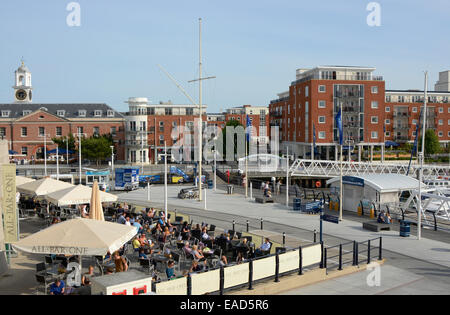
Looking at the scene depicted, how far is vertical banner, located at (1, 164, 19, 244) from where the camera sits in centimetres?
1511

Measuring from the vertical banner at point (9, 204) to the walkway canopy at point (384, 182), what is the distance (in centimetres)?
2213

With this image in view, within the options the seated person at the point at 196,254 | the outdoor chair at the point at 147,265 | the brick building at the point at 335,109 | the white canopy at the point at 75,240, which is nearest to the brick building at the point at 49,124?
the brick building at the point at 335,109

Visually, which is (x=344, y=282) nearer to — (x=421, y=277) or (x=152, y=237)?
(x=421, y=277)

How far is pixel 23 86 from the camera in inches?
3812

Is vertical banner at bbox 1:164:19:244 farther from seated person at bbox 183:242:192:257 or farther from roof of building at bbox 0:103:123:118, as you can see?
roof of building at bbox 0:103:123:118

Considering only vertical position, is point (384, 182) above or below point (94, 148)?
below

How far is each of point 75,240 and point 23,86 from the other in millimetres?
95539

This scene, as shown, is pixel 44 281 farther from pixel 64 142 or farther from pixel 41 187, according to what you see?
pixel 64 142

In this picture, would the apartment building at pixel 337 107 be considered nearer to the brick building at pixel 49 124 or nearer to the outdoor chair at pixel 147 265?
the brick building at pixel 49 124

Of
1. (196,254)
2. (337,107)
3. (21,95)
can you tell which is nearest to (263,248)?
(196,254)

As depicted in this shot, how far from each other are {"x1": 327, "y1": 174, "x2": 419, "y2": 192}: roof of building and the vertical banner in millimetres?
22145
